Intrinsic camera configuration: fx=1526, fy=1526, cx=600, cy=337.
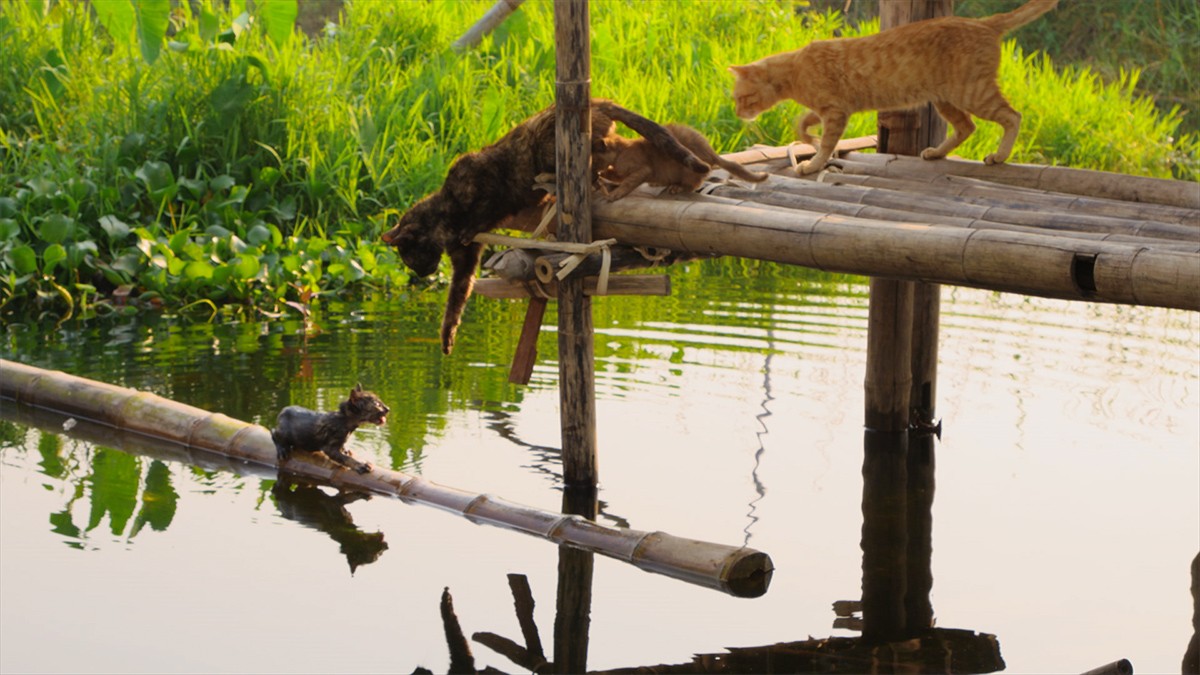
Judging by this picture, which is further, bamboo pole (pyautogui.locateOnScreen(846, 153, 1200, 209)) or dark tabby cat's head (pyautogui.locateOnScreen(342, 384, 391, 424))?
dark tabby cat's head (pyautogui.locateOnScreen(342, 384, 391, 424))

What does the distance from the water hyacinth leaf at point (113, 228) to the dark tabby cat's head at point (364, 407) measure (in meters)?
4.04

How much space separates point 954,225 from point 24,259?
5.81 meters

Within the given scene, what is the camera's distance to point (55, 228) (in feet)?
28.2

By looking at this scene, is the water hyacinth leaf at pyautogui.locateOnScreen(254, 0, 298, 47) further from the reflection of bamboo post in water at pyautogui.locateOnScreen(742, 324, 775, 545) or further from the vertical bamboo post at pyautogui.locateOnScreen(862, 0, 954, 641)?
the vertical bamboo post at pyautogui.locateOnScreen(862, 0, 954, 641)

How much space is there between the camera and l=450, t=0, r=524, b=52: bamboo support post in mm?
10615

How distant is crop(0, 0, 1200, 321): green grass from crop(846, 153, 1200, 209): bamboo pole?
387cm

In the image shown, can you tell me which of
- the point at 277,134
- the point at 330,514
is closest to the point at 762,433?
the point at 330,514

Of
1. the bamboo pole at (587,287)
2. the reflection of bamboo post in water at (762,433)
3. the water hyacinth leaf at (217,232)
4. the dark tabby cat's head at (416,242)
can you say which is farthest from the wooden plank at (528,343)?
the water hyacinth leaf at (217,232)

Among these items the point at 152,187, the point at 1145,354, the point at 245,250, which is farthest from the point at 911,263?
the point at 152,187

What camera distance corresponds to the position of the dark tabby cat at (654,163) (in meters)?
5.10

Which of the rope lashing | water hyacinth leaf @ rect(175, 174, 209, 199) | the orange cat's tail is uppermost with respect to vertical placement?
the orange cat's tail

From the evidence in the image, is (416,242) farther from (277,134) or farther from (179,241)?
(277,134)

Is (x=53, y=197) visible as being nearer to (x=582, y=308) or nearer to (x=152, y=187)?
(x=152, y=187)

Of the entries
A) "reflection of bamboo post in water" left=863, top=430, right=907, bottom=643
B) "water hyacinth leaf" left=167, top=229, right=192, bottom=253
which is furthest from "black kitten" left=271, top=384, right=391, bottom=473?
"water hyacinth leaf" left=167, top=229, right=192, bottom=253
